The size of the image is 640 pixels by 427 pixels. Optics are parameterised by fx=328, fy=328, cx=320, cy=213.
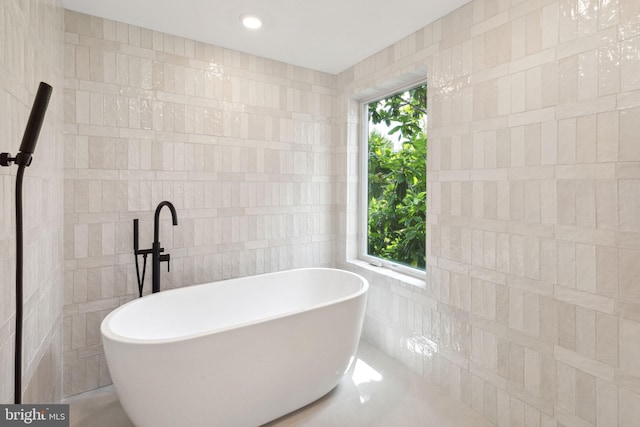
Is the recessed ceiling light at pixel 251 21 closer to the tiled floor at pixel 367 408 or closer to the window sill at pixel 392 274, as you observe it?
the window sill at pixel 392 274

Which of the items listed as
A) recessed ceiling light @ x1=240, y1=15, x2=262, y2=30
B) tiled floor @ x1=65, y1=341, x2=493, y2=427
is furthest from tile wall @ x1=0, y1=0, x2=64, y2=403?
recessed ceiling light @ x1=240, y1=15, x2=262, y2=30

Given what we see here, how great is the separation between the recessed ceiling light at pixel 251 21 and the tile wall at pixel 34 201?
1.11 m

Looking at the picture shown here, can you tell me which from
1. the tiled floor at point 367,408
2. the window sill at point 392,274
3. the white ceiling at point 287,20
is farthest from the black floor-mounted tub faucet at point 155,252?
the window sill at point 392,274

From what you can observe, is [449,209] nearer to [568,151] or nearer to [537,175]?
[537,175]

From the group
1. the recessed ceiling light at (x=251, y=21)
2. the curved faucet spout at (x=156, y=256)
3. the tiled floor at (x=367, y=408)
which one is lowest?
the tiled floor at (x=367, y=408)

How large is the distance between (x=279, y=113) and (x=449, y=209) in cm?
177

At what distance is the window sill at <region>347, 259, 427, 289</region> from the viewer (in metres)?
2.63

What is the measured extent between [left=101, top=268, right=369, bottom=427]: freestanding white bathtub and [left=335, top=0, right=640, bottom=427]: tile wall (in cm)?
74

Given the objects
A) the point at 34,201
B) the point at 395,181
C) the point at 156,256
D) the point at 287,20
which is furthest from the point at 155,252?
the point at 395,181

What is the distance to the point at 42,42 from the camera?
5.42ft

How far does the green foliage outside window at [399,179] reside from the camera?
274 cm
